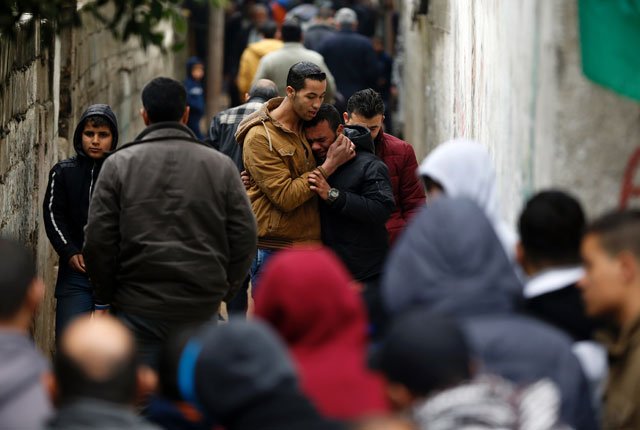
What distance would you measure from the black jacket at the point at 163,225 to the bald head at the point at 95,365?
8.01 feet

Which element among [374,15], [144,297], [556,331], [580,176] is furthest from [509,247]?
[374,15]

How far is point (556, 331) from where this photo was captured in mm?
4703

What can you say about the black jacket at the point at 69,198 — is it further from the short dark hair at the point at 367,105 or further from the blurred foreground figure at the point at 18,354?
the blurred foreground figure at the point at 18,354

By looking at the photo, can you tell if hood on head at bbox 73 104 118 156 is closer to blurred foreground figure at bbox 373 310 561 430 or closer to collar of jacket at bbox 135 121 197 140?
collar of jacket at bbox 135 121 197 140

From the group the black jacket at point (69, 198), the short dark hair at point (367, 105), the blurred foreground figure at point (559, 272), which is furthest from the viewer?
the short dark hair at point (367, 105)

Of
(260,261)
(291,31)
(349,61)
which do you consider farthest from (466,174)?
(349,61)

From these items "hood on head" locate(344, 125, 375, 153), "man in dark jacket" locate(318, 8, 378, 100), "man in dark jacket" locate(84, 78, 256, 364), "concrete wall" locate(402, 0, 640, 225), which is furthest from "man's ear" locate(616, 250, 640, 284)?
"man in dark jacket" locate(318, 8, 378, 100)

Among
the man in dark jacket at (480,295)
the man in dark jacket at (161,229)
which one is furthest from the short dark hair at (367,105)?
the man in dark jacket at (480,295)

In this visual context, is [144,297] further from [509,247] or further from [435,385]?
[435,385]

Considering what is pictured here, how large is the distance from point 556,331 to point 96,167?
408cm

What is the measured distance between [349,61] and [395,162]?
5908 mm

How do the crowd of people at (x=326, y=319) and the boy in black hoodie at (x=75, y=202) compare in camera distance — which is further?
the boy in black hoodie at (x=75, y=202)

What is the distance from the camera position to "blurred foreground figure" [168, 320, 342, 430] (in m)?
4.21

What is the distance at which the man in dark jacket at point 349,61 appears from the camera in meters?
14.3
